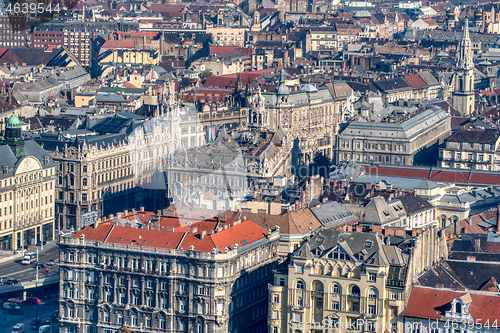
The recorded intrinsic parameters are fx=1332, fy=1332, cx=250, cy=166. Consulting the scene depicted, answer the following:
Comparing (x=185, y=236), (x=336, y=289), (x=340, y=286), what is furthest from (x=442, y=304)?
(x=185, y=236)

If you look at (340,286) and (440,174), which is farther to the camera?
(440,174)

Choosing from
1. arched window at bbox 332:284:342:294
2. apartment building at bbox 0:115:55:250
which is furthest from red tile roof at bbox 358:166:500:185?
arched window at bbox 332:284:342:294

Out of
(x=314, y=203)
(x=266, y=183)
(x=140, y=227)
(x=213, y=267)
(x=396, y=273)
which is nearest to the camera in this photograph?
(x=396, y=273)

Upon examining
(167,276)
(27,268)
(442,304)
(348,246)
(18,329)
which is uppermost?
(348,246)

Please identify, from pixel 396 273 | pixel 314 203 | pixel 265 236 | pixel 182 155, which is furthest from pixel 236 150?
pixel 396 273

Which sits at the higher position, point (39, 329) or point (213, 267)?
point (213, 267)

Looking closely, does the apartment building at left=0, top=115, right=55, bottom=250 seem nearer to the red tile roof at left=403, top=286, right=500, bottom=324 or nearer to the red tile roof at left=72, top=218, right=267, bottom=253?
the red tile roof at left=72, top=218, right=267, bottom=253

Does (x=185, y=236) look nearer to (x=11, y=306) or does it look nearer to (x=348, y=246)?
(x=348, y=246)

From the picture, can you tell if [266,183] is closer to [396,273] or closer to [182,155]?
[182,155]
